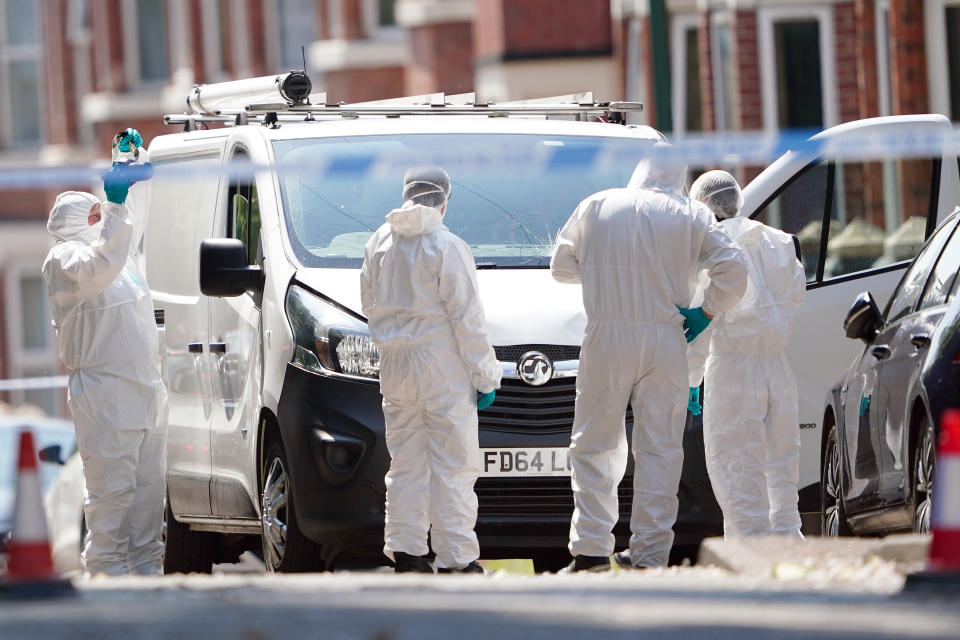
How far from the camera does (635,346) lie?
9547mm

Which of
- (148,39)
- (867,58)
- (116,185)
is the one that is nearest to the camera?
(116,185)

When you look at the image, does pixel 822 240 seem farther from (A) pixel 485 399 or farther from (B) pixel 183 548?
(B) pixel 183 548

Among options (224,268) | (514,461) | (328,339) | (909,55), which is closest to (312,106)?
(224,268)

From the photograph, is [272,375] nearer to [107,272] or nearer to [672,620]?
[107,272]

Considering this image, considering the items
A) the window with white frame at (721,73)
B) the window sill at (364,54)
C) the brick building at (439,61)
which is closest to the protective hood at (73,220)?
the brick building at (439,61)

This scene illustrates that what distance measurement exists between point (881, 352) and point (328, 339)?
7.19 feet

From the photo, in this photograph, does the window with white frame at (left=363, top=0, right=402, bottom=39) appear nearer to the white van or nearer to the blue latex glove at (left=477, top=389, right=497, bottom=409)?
A: the white van

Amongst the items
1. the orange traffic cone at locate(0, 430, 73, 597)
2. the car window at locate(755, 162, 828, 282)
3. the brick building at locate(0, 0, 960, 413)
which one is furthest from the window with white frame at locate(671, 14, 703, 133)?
the orange traffic cone at locate(0, 430, 73, 597)

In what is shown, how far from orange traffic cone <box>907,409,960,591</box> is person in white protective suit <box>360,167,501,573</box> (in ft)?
9.85

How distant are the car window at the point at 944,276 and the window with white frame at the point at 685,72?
13567 millimetres

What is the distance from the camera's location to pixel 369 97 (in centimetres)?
2881

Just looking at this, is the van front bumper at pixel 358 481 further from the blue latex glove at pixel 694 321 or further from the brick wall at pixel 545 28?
the brick wall at pixel 545 28

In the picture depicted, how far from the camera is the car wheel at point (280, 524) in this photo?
9.81m

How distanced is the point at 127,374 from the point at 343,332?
4.52 feet
